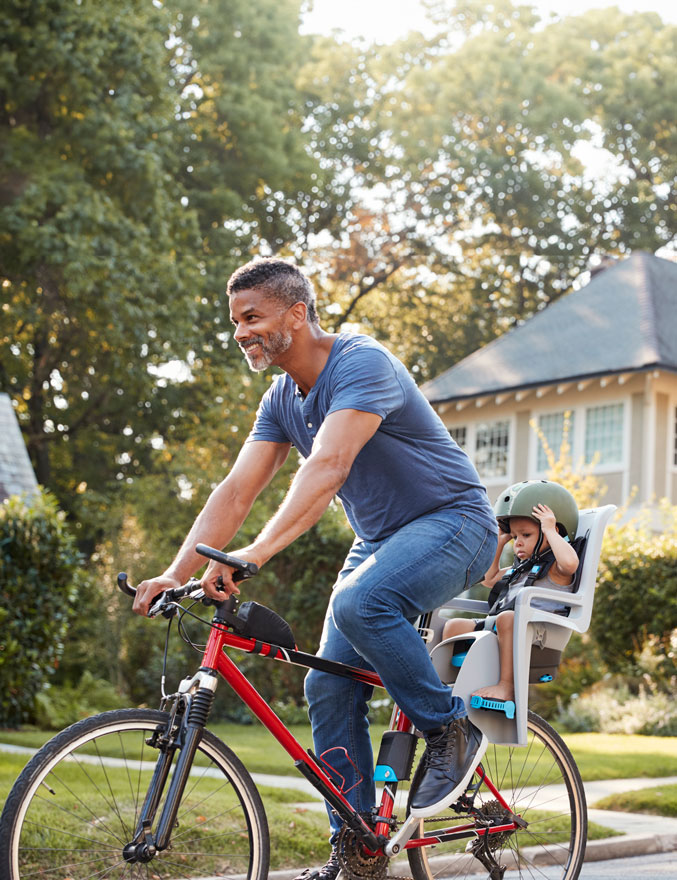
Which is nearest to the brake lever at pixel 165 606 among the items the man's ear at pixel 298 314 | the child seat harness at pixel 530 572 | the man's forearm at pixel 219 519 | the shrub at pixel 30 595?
the man's forearm at pixel 219 519

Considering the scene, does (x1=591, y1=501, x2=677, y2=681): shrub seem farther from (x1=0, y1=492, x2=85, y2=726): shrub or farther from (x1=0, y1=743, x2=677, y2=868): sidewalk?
(x1=0, y1=492, x2=85, y2=726): shrub

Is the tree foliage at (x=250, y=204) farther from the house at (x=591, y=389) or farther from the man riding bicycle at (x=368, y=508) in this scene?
the man riding bicycle at (x=368, y=508)

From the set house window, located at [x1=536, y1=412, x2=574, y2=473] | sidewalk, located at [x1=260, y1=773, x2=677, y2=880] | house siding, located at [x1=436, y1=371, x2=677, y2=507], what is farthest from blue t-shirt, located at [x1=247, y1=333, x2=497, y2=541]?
house window, located at [x1=536, y1=412, x2=574, y2=473]

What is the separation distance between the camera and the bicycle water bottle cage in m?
3.64

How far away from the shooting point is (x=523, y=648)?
4.27m

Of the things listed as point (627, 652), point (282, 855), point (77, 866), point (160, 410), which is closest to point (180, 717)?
point (77, 866)

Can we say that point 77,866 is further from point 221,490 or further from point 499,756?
point 499,756

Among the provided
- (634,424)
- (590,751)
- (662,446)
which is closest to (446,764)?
(590,751)

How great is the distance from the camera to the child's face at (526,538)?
4.70m

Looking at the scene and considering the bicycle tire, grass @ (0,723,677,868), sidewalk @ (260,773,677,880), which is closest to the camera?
the bicycle tire

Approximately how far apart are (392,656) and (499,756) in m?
1.01

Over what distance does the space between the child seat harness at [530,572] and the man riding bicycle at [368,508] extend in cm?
51

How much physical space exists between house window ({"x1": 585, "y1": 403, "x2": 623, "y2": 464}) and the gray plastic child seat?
22.1 meters

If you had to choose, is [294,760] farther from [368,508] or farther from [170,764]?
[368,508]
